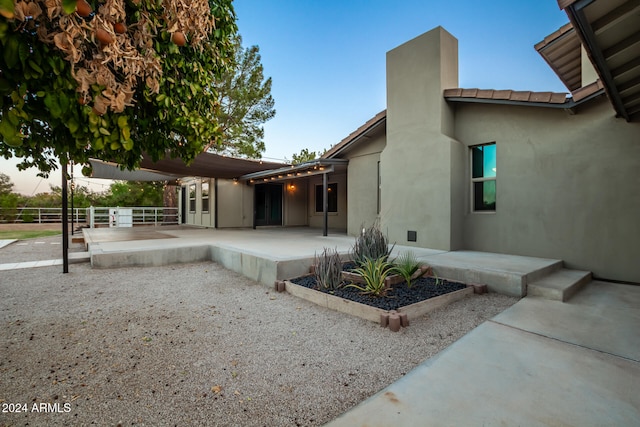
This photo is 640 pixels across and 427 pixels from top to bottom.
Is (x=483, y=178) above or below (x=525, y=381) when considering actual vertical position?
above

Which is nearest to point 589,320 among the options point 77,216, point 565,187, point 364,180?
point 565,187

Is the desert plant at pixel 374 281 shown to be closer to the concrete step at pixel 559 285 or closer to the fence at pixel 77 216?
the concrete step at pixel 559 285

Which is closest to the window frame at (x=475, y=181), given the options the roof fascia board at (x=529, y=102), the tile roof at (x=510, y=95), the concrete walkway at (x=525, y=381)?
the roof fascia board at (x=529, y=102)

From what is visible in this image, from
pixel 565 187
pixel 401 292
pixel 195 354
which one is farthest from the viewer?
pixel 565 187

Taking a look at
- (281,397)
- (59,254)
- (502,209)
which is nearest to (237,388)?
(281,397)

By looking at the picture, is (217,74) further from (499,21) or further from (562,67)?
(499,21)

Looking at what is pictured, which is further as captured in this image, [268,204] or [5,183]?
[5,183]

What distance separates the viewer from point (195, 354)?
2.51 meters

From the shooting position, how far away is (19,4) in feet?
3.51

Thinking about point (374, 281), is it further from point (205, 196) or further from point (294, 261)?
point (205, 196)

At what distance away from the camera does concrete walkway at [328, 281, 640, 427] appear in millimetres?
1640

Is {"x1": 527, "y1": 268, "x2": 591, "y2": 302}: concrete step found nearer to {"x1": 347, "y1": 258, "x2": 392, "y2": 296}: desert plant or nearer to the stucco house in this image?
the stucco house

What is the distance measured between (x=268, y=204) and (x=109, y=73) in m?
12.2

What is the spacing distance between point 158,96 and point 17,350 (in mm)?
2619
